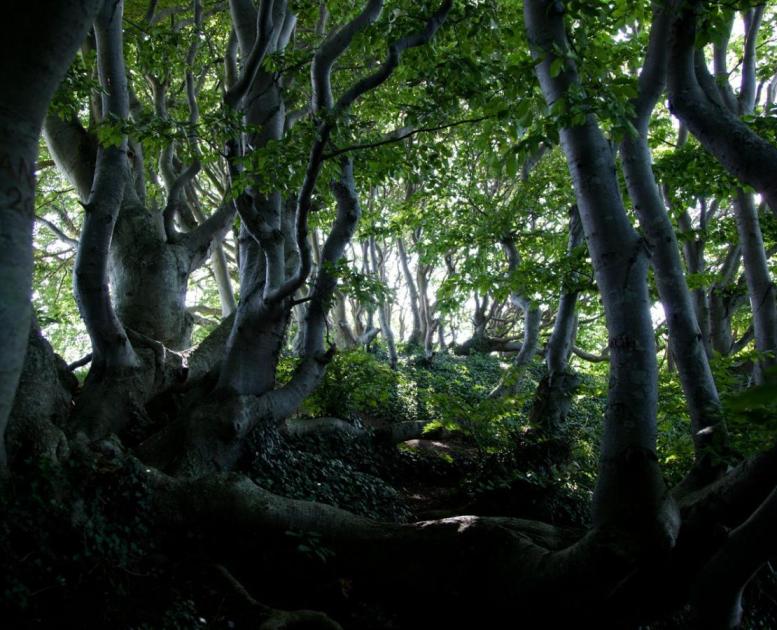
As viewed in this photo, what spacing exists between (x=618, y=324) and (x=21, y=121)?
3.70 metres

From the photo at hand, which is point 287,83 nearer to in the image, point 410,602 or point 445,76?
point 445,76

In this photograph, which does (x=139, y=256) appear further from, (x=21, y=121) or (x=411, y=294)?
(x=411, y=294)

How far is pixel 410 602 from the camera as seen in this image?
373 cm

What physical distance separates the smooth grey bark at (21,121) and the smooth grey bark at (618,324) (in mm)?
2830

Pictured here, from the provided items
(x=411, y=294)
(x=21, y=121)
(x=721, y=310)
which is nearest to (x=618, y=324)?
(x=21, y=121)

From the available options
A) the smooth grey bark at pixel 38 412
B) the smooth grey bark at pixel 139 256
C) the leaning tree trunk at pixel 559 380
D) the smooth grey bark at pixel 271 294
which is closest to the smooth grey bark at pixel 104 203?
the smooth grey bark at pixel 38 412

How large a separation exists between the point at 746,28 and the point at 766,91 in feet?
12.5

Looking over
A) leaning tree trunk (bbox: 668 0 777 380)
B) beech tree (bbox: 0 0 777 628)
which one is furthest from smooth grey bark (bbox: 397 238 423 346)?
leaning tree trunk (bbox: 668 0 777 380)

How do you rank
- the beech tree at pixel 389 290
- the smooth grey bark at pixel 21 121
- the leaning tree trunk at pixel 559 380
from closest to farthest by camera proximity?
1. the smooth grey bark at pixel 21 121
2. the beech tree at pixel 389 290
3. the leaning tree trunk at pixel 559 380

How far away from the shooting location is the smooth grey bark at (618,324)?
320 cm

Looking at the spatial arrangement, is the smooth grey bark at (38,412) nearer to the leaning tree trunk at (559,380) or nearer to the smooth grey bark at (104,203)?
the smooth grey bark at (104,203)

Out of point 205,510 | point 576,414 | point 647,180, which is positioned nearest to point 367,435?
point 205,510

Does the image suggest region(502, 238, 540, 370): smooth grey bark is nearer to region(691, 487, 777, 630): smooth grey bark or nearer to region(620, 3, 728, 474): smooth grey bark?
region(620, 3, 728, 474): smooth grey bark

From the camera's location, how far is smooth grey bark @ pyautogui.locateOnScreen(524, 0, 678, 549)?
3.20 meters
